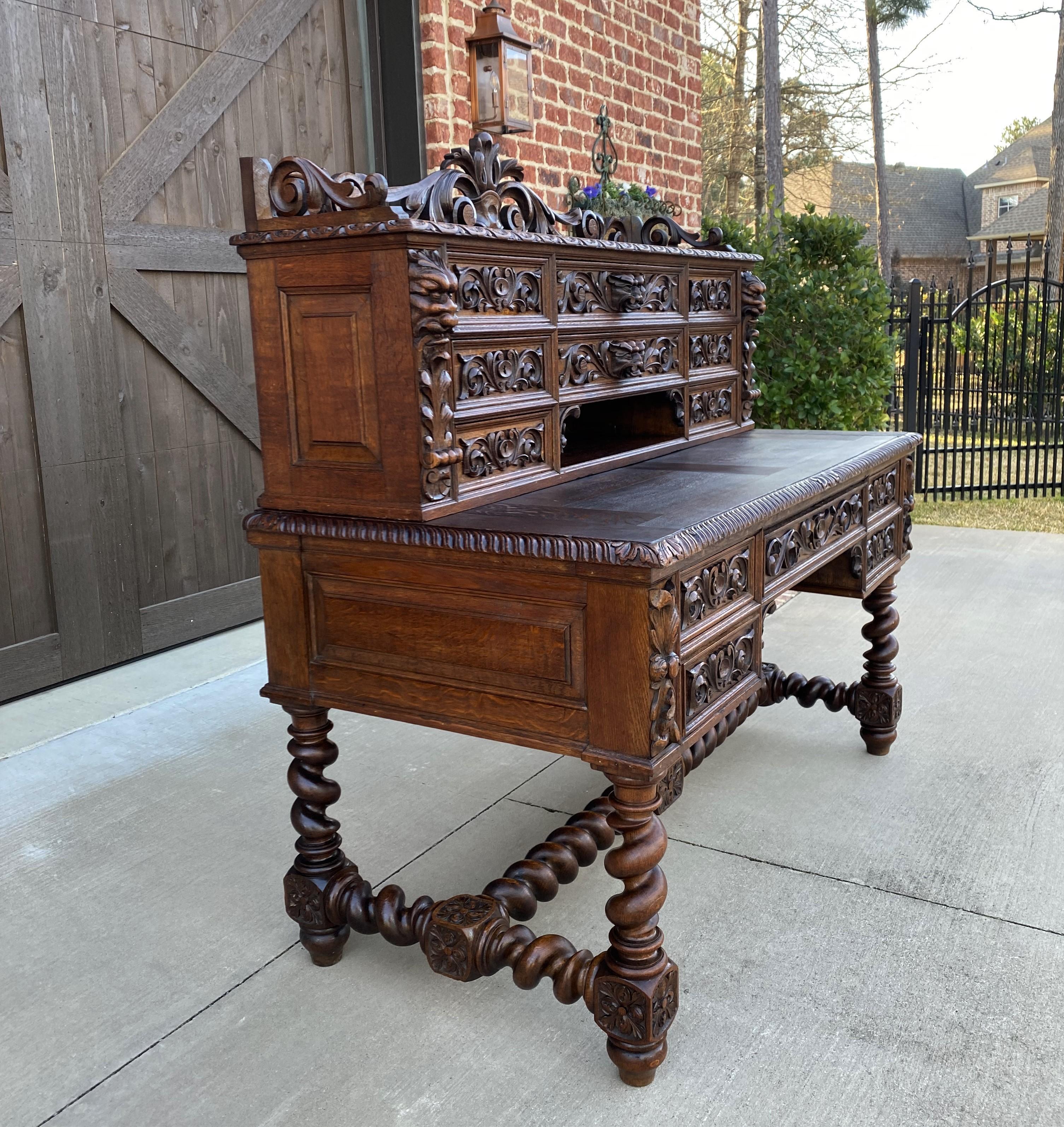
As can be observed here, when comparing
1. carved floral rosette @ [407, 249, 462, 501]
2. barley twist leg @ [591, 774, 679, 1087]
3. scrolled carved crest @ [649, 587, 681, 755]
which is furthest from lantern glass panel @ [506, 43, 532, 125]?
barley twist leg @ [591, 774, 679, 1087]

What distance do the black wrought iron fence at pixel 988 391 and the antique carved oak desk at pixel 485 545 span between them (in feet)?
16.3

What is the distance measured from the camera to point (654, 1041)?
Result: 76.0 inches

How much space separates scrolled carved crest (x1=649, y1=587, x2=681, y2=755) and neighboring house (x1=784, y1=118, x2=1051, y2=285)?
27.4 metres

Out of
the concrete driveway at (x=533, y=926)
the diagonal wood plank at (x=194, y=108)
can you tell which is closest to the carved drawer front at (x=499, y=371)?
the concrete driveway at (x=533, y=926)

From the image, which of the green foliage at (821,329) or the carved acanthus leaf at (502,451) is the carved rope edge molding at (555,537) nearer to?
the carved acanthus leaf at (502,451)

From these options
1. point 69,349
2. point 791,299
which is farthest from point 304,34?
point 791,299

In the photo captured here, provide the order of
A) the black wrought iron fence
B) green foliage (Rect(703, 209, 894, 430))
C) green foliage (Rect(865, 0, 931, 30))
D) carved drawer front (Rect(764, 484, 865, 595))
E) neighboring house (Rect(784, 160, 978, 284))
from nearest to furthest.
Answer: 1. carved drawer front (Rect(764, 484, 865, 595))
2. green foliage (Rect(703, 209, 894, 430))
3. the black wrought iron fence
4. green foliage (Rect(865, 0, 931, 30))
5. neighboring house (Rect(784, 160, 978, 284))

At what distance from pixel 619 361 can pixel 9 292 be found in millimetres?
2376

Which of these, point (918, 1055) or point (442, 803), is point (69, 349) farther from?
point (918, 1055)

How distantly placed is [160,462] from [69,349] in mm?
585

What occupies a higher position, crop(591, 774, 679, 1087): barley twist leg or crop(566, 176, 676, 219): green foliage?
crop(566, 176, 676, 219): green foliage

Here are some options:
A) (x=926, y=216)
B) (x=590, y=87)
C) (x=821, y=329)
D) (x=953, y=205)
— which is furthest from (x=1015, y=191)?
(x=590, y=87)

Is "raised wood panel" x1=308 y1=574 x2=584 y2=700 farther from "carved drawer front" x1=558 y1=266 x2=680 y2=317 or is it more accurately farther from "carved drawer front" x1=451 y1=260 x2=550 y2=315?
"carved drawer front" x1=558 y1=266 x2=680 y2=317

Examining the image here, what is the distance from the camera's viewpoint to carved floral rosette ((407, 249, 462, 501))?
6.00 ft
